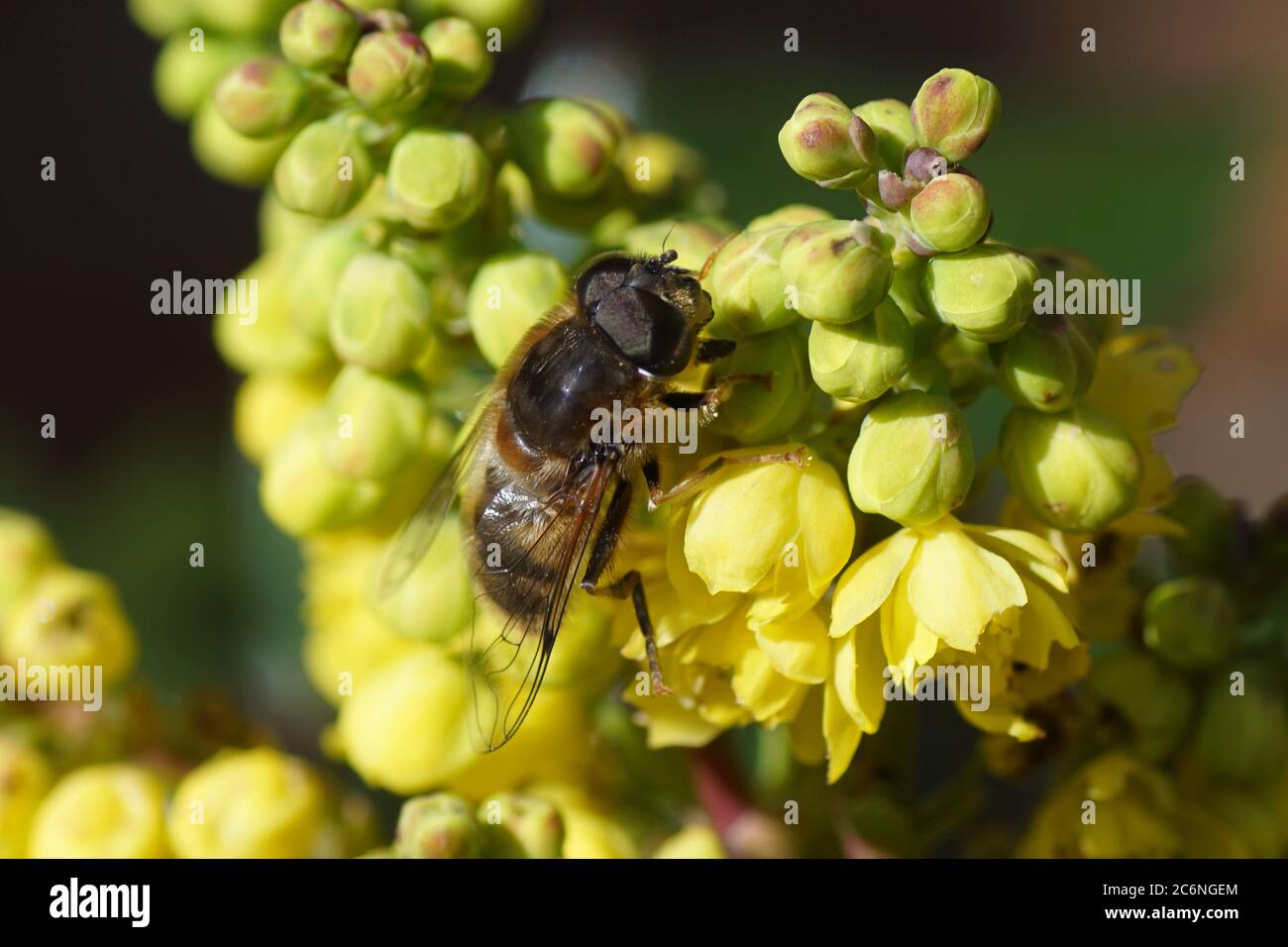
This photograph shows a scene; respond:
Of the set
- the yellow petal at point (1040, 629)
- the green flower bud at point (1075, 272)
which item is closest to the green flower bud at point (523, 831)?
the yellow petal at point (1040, 629)

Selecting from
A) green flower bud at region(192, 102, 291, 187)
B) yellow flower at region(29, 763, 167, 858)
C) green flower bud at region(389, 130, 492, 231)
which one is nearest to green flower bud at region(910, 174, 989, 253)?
green flower bud at region(389, 130, 492, 231)

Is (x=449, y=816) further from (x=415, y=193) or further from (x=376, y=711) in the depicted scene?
(x=415, y=193)

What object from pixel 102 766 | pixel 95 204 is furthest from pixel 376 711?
pixel 95 204

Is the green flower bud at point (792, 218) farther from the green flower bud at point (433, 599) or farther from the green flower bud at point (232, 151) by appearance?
the green flower bud at point (232, 151)

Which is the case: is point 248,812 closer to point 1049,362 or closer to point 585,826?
point 585,826

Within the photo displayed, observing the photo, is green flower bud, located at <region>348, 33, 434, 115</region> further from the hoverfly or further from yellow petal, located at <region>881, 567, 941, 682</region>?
yellow petal, located at <region>881, 567, 941, 682</region>

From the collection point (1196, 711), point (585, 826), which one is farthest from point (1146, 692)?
point (585, 826)
